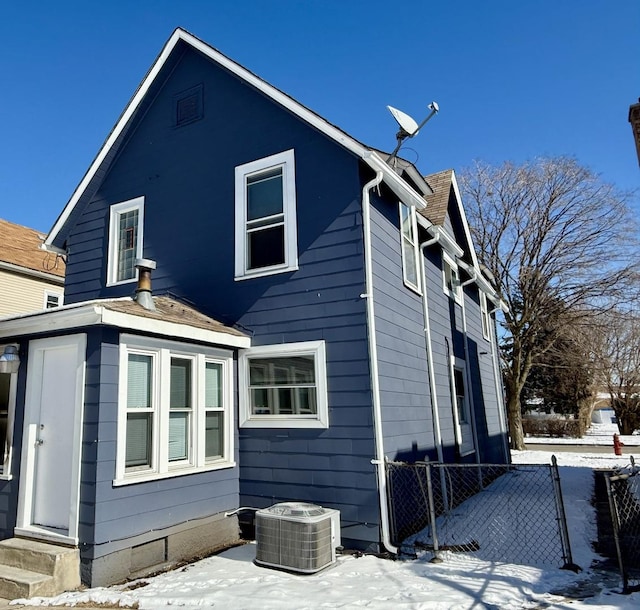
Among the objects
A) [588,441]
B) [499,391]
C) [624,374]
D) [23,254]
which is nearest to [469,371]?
[499,391]

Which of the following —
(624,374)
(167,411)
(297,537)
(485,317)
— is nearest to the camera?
(297,537)

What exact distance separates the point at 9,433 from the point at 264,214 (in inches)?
181

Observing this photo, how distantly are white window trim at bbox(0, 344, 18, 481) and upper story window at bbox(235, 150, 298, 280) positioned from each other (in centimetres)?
332

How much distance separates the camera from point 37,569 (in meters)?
5.04

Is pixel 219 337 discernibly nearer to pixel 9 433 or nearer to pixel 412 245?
pixel 9 433

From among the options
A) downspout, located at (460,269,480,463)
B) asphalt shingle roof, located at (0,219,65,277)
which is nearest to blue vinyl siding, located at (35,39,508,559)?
downspout, located at (460,269,480,463)

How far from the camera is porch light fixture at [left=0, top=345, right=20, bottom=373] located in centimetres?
605

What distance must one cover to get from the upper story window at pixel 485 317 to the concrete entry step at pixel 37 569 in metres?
12.0

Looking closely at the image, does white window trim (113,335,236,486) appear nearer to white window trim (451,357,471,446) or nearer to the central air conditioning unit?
the central air conditioning unit

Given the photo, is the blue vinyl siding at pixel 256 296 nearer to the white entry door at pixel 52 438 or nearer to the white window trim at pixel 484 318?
the white entry door at pixel 52 438

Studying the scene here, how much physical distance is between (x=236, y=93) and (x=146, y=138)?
2108 mm

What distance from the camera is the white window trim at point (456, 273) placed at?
10773 mm

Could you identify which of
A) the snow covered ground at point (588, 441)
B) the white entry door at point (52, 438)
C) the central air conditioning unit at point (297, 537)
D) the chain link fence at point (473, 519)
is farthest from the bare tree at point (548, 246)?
the white entry door at point (52, 438)

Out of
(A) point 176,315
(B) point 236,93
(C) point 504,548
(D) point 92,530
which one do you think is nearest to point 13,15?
(B) point 236,93
